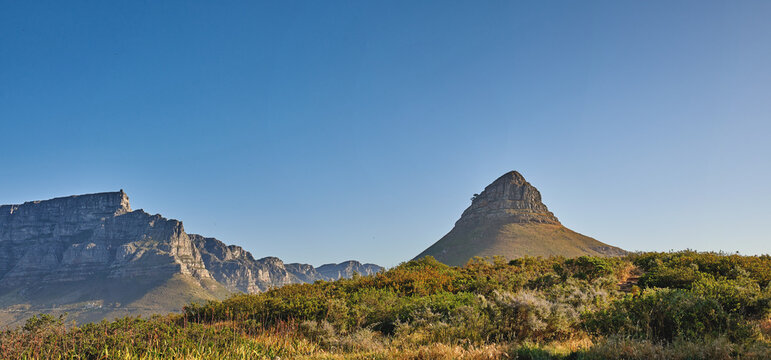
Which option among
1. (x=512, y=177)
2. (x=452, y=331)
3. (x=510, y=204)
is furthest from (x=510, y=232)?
(x=452, y=331)

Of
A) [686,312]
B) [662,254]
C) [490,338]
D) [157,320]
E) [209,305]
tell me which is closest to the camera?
[686,312]

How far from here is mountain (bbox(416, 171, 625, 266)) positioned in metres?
97.7

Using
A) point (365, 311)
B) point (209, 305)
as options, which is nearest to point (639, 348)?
point (365, 311)

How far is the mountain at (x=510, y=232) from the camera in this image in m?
97.7

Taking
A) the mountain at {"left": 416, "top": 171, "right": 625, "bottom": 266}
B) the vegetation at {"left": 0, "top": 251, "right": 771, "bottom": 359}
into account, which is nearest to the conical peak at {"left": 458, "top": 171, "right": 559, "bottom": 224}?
the mountain at {"left": 416, "top": 171, "right": 625, "bottom": 266}

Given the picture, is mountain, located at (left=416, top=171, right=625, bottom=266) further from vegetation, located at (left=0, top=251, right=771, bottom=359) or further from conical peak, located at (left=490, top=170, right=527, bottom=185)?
vegetation, located at (left=0, top=251, right=771, bottom=359)

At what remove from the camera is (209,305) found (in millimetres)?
14133

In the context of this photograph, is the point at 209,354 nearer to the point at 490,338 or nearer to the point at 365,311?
the point at 365,311

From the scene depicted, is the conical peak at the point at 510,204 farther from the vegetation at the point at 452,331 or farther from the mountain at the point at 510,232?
the vegetation at the point at 452,331

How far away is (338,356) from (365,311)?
3.57m

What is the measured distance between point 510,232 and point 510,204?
2345cm

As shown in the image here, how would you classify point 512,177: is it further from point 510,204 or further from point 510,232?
point 510,232

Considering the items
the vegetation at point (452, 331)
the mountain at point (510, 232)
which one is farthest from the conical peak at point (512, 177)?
the vegetation at point (452, 331)

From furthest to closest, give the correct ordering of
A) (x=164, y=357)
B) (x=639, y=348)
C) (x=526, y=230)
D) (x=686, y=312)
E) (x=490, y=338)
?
(x=526, y=230), (x=490, y=338), (x=686, y=312), (x=164, y=357), (x=639, y=348)
